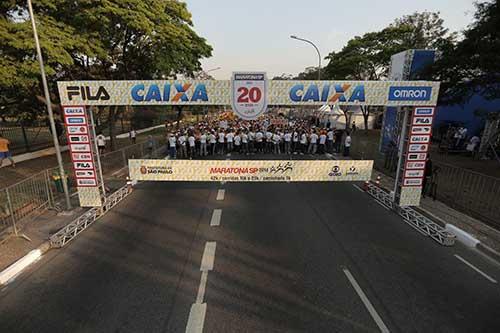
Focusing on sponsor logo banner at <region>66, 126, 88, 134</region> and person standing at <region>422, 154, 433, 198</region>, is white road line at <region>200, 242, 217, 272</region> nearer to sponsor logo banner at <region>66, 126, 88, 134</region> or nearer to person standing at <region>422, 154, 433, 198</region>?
sponsor logo banner at <region>66, 126, 88, 134</region>

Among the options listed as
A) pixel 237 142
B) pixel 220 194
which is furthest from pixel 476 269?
pixel 237 142

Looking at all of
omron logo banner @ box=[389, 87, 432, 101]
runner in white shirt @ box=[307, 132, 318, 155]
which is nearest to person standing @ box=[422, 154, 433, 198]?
omron logo banner @ box=[389, 87, 432, 101]

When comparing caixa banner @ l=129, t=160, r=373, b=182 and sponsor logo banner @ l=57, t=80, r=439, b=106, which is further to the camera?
caixa banner @ l=129, t=160, r=373, b=182

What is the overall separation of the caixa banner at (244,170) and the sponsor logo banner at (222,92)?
2.27m

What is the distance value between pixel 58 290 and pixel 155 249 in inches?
82.1

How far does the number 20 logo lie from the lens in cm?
783

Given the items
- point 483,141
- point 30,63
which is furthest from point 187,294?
point 483,141

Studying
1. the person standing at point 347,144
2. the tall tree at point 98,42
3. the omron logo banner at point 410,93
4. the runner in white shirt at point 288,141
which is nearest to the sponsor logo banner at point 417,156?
the omron logo banner at point 410,93

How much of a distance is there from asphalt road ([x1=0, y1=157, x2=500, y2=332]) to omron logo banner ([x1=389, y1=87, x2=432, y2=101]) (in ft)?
12.9

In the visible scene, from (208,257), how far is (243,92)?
4.81 m

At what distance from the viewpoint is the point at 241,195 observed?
1064 cm

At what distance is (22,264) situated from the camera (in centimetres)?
600

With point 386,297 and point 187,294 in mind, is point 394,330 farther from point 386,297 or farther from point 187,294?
point 187,294

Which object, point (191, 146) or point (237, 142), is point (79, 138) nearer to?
point (191, 146)
